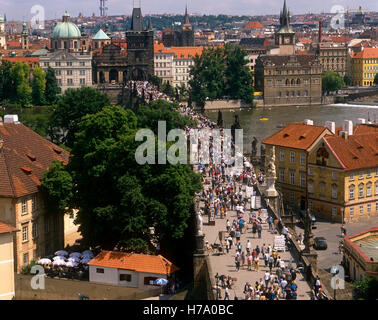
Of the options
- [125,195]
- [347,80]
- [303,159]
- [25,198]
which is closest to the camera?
[125,195]

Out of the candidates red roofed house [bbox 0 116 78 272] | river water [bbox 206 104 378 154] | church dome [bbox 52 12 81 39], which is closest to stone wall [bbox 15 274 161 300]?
red roofed house [bbox 0 116 78 272]

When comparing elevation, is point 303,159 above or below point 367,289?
above

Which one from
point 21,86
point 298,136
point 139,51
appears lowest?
point 21,86

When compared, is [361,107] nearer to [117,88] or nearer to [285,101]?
[285,101]

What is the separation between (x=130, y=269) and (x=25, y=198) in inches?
218

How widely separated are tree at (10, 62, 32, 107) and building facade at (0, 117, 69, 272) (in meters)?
58.4

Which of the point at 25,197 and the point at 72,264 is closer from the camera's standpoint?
the point at 72,264

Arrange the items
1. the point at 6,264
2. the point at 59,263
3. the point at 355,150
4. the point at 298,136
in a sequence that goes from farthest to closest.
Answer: the point at 298,136 < the point at 355,150 < the point at 59,263 < the point at 6,264

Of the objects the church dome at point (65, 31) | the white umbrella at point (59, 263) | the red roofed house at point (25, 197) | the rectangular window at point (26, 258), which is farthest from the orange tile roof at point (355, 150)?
the church dome at point (65, 31)

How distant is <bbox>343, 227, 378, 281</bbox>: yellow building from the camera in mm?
29812

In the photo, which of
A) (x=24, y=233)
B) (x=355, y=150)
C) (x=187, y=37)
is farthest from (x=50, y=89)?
(x=187, y=37)

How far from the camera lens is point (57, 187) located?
3192cm

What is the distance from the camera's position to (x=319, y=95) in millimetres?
117188

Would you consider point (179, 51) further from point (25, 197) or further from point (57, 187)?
point (25, 197)
